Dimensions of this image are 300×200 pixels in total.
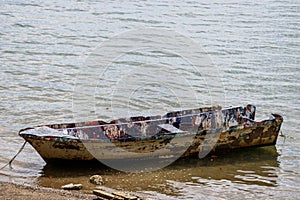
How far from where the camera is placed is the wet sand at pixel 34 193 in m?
8.92

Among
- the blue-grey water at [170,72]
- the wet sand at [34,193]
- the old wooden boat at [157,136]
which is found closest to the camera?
the wet sand at [34,193]

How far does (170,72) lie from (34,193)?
878 centimetres

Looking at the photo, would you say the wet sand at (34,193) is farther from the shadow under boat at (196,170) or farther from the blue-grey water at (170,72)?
the shadow under boat at (196,170)

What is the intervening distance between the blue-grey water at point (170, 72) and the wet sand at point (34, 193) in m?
0.58

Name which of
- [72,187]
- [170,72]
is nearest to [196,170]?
[72,187]

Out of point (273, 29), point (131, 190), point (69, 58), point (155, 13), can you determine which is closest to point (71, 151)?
point (131, 190)

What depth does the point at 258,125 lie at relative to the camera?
1166cm

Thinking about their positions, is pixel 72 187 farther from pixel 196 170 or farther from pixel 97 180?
pixel 196 170

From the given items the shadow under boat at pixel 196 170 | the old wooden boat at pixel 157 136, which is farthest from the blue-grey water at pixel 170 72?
the old wooden boat at pixel 157 136

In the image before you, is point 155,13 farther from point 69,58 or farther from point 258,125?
point 258,125

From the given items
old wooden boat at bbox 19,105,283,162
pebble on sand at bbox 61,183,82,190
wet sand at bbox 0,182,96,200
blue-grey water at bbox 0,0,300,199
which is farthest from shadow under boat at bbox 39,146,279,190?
wet sand at bbox 0,182,96,200

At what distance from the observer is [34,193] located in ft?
30.1

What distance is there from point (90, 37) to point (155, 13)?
15.5 feet

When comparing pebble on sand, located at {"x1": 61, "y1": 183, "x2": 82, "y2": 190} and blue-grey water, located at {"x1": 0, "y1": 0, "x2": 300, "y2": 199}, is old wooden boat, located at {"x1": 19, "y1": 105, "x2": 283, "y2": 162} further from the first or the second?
pebble on sand, located at {"x1": 61, "y1": 183, "x2": 82, "y2": 190}
